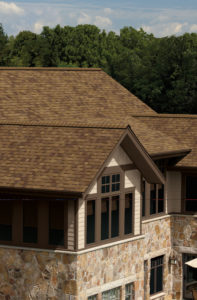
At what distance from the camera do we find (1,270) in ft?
84.3

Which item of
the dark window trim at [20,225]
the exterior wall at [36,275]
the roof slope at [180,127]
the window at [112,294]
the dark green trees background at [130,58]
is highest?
the dark green trees background at [130,58]

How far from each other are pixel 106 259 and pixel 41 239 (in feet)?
8.40

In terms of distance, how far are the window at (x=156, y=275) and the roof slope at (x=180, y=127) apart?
14.5 ft

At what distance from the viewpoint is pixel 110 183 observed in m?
26.3

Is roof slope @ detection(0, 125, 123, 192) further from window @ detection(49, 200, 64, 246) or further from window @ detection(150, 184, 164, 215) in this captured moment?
window @ detection(150, 184, 164, 215)

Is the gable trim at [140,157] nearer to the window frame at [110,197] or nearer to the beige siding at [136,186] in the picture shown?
the beige siding at [136,186]

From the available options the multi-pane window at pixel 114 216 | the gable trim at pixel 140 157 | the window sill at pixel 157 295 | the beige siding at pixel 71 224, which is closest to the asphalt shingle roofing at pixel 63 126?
the gable trim at pixel 140 157

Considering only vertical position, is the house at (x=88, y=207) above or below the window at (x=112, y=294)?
above

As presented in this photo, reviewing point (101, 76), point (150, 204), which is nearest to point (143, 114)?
point (101, 76)

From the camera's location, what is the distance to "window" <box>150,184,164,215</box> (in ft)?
103

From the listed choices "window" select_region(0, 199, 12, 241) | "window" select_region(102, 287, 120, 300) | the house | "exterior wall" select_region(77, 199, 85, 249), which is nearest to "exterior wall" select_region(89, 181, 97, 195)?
the house

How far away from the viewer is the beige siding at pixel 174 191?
3275 centimetres

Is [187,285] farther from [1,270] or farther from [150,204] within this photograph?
[1,270]

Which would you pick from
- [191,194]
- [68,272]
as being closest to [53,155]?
[68,272]
